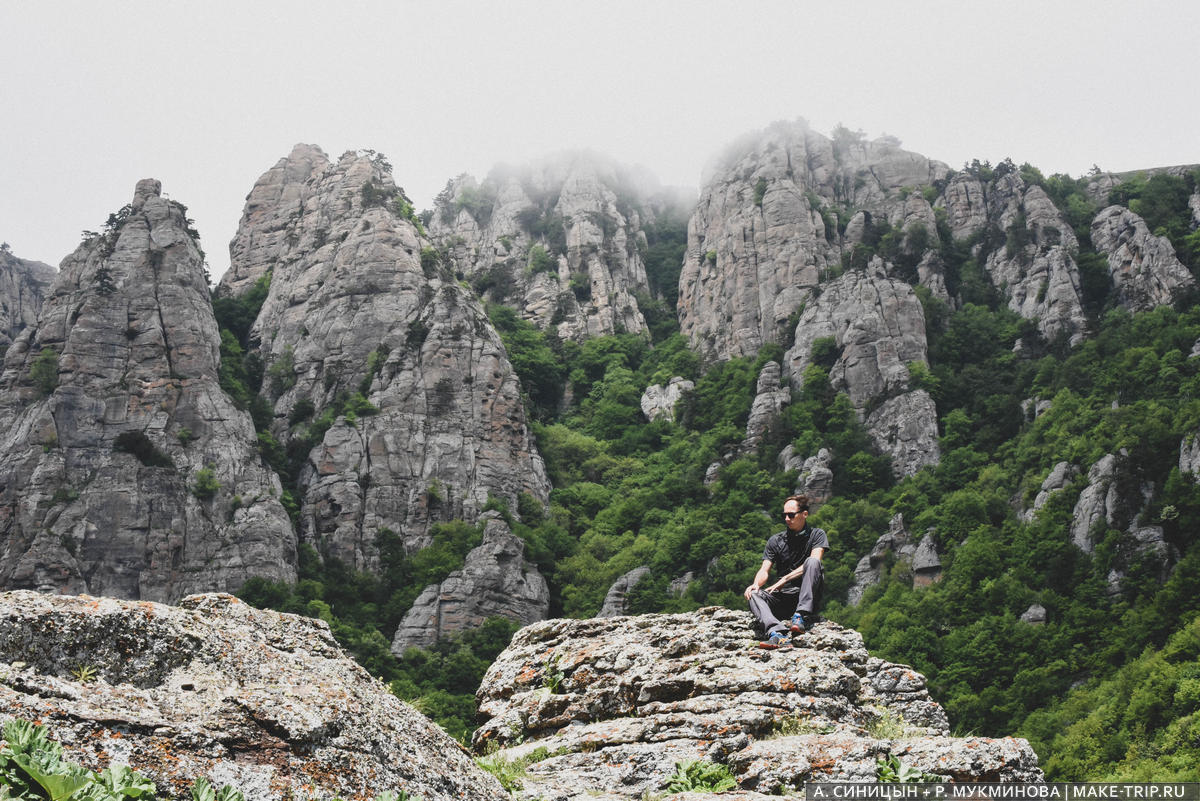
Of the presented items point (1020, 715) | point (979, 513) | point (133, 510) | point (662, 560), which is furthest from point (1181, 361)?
point (133, 510)

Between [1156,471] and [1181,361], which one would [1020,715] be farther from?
[1181,361]

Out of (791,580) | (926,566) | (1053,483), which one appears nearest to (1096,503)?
(1053,483)

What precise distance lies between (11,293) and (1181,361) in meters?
115

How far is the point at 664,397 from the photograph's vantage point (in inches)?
4220

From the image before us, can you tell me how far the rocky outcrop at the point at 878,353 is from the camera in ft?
281

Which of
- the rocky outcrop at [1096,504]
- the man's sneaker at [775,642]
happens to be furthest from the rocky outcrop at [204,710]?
the rocky outcrop at [1096,504]

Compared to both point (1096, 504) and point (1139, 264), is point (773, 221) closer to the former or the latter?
point (1139, 264)

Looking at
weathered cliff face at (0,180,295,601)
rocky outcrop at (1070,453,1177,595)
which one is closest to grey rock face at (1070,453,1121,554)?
rocky outcrop at (1070,453,1177,595)

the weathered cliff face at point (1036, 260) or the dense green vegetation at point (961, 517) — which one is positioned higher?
the weathered cliff face at point (1036, 260)

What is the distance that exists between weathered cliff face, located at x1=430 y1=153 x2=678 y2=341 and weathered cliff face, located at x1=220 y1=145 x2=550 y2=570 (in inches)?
550

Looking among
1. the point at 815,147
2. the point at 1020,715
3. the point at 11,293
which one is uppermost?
the point at 815,147

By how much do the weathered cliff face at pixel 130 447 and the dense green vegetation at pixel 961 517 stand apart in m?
5.89

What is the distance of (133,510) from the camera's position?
68812 millimetres

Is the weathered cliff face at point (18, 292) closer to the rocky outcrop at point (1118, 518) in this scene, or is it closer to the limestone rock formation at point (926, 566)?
the limestone rock formation at point (926, 566)
